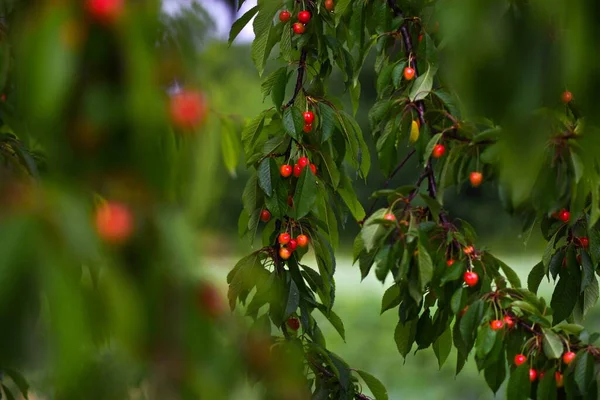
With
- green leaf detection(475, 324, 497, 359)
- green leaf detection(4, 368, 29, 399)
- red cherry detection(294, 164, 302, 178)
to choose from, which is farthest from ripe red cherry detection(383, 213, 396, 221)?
green leaf detection(4, 368, 29, 399)

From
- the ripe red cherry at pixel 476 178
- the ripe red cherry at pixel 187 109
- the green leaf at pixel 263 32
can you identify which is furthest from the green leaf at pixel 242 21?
the ripe red cherry at pixel 187 109

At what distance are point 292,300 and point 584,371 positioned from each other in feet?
1.77

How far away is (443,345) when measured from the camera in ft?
4.64

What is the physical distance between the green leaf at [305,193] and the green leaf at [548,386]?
0.48m

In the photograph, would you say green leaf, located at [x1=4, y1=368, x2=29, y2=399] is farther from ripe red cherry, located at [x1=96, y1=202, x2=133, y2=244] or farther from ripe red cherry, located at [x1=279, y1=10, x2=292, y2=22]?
ripe red cherry, located at [x1=279, y1=10, x2=292, y2=22]

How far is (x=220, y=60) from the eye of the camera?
0.55 m

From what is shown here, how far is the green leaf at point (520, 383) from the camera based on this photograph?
112cm

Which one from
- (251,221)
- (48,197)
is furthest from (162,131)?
(251,221)

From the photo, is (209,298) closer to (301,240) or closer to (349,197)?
(301,240)

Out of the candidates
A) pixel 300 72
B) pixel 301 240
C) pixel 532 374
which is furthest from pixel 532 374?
pixel 300 72

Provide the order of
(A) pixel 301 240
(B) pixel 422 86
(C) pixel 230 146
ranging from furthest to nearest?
(C) pixel 230 146, (A) pixel 301 240, (B) pixel 422 86

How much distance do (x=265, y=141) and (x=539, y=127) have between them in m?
1.13

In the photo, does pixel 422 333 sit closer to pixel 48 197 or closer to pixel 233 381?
pixel 233 381

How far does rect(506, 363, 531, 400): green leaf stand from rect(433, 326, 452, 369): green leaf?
27cm
